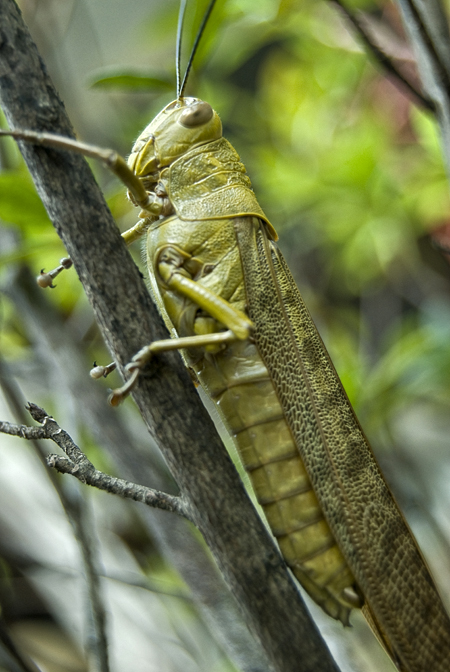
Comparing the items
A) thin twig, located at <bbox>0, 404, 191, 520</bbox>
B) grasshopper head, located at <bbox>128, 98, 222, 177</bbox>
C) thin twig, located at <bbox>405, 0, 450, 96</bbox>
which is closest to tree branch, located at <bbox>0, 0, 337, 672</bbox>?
thin twig, located at <bbox>0, 404, 191, 520</bbox>

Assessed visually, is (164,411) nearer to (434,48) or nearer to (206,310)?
(206,310)

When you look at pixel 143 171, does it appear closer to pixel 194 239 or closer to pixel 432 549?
pixel 194 239

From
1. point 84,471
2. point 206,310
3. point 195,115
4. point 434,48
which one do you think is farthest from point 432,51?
point 84,471

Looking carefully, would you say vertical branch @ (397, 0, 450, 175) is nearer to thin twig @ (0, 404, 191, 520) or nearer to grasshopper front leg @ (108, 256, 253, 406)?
grasshopper front leg @ (108, 256, 253, 406)

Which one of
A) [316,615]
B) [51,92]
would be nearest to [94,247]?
[51,92]

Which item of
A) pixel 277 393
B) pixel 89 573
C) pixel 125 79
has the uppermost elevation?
pixel 125 79

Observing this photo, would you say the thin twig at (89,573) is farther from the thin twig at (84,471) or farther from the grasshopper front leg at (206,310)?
the grasshopper front leg at (206,310)
